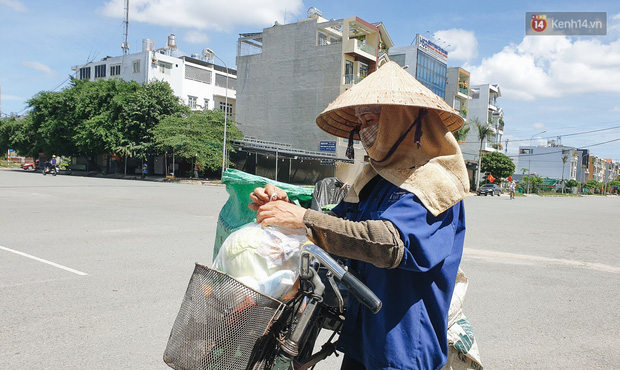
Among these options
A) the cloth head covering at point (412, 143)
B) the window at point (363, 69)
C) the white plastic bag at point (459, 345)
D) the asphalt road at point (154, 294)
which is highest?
the window at point (363, 69)

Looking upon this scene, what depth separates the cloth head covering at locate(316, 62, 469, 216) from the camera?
1.49 meters

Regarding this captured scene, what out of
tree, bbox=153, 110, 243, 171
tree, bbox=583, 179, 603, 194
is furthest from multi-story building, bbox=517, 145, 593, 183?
tree, bbox=153, 110, 243, 171

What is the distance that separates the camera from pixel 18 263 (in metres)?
5.84

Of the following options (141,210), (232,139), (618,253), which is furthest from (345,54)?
(618,253)

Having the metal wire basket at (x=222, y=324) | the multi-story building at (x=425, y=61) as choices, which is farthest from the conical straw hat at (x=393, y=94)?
the multi-story building at (x=425, y=61)

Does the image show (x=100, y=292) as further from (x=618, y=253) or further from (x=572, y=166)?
(x=572, y=166)

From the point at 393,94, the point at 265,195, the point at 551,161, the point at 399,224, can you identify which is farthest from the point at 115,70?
the point at 551,161

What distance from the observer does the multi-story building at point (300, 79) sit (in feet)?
119

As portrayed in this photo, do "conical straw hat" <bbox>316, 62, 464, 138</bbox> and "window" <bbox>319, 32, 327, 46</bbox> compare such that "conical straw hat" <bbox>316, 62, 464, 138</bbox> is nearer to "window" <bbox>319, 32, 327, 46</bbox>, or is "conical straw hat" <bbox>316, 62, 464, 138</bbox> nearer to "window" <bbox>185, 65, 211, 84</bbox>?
"window" <bbox>319, 32, 327, 46</bbox>

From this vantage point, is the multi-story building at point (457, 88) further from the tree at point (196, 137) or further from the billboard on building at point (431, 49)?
the tree at point (196, 137)

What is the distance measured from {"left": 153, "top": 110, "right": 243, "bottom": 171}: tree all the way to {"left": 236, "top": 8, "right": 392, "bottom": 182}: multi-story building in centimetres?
225

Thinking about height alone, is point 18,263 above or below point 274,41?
below

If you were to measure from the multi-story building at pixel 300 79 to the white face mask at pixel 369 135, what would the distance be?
31617 mm

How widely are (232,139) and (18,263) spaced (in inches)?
1205
